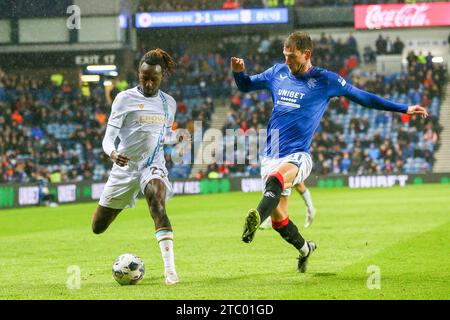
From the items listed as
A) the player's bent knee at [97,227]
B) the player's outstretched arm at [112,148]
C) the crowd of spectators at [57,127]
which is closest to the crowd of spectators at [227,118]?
the crowd of spectators at [57,127]

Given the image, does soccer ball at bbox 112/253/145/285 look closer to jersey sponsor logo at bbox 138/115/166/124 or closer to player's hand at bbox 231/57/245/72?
jersey sponsor logo at bbox 138/115/166/124

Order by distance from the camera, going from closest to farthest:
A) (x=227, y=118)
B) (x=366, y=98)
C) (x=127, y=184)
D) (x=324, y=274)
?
(x=366, y=98) → (x=127, y=184) → (x=324, y=274) → (x=227, y=118)

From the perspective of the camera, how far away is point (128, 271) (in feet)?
30.4

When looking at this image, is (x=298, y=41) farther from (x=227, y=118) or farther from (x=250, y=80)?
→ (x=227, y=118)

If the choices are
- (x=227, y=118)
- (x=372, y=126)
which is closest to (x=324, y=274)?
(x=372, y=126)

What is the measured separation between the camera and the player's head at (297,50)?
9625mm

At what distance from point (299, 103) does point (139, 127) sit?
1754 mm

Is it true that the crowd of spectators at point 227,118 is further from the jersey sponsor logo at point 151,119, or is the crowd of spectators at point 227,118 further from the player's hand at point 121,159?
the player's hand at point 121,159

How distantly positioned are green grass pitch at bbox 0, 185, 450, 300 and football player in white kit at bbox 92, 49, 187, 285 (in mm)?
951

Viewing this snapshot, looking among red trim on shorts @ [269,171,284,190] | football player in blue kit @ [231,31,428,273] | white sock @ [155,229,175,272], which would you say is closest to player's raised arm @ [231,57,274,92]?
football player in blue kit @ [231,31,428,273]

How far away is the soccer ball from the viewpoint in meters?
→ 9.28

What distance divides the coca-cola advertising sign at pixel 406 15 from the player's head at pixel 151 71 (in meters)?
32.3
